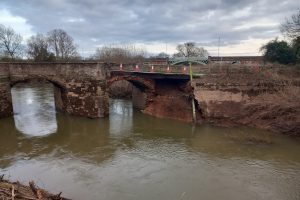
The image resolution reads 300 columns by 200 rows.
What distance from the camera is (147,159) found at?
15484 millimetres

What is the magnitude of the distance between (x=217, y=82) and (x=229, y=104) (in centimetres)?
180

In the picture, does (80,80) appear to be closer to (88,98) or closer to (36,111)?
(88,98)

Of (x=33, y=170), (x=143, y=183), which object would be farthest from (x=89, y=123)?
(x=143, y=183)

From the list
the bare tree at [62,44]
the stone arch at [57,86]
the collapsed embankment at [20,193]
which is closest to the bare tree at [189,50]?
the bare tree at [62,44]

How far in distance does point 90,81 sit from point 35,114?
5686 mm

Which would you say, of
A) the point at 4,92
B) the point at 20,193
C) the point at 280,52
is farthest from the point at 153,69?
the point at 20,193

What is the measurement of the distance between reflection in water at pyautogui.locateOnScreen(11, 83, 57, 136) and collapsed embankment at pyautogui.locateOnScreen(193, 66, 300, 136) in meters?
10.9

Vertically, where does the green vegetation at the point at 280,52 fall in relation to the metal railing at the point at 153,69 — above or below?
above

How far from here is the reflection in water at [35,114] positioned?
68.7ft

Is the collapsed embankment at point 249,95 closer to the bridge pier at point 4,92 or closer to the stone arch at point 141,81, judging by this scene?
the stone arch at point 141,81

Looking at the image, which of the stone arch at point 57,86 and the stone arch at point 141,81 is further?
the stone arch at point 141,81

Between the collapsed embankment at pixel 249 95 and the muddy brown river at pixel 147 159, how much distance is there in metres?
1.21

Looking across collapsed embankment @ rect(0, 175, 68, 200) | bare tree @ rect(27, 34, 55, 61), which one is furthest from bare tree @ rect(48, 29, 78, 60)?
collapsed embankment @ rect(0, 175, 68, 200)

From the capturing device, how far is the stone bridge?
76.0ft
